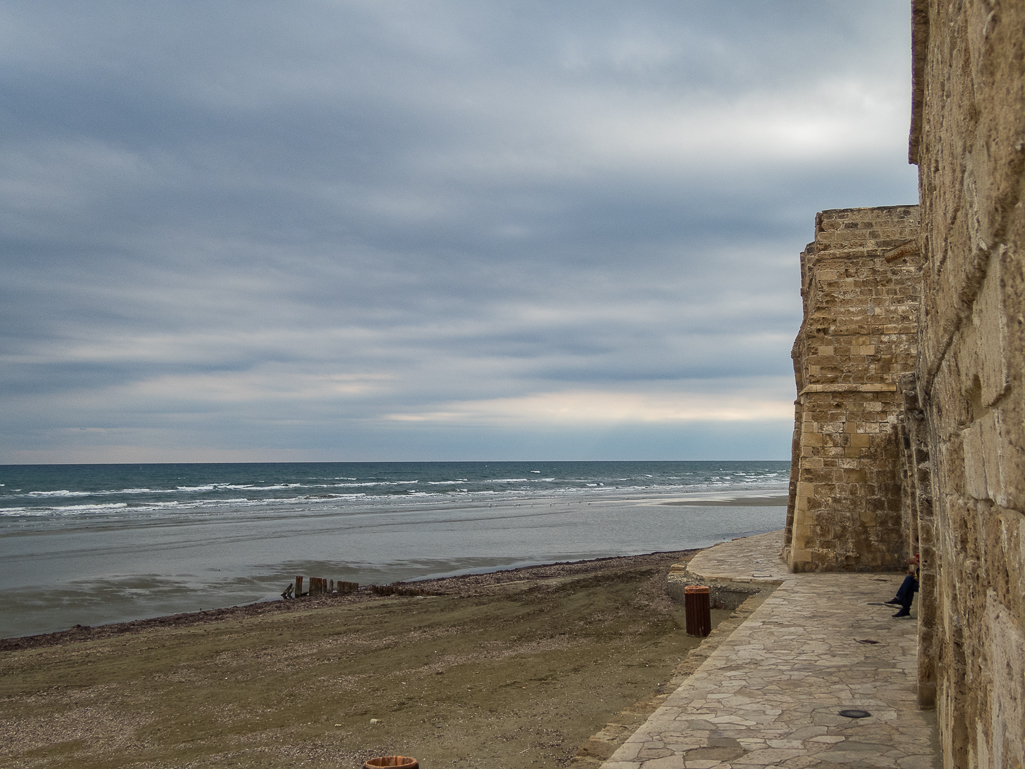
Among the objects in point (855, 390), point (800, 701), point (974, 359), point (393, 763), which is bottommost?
point (800, 701)

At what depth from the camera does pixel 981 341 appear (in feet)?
5.74

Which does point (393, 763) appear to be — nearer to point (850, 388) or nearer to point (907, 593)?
point (907, 593)

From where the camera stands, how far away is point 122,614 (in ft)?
47.4

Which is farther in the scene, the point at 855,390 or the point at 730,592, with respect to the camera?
the point at 855,390

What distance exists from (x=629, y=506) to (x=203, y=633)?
109 feet

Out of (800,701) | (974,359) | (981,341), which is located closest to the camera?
(981,341)

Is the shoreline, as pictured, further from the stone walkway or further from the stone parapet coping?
the stone walkway

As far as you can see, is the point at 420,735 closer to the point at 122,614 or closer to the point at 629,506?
the point at 122,614

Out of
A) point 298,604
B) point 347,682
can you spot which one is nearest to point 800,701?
point 347,682

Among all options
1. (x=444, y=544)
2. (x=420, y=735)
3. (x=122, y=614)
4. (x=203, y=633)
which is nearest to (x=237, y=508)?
(x=444, y=544)

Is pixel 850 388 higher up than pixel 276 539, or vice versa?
pixel 850 388

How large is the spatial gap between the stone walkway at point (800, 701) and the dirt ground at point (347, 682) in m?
0.67

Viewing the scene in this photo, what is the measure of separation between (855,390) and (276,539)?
2096 centimetres

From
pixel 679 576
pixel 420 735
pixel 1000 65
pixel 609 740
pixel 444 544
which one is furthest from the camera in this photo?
pixel 444 544
